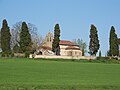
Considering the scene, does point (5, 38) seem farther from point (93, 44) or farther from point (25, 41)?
point (93, 44)

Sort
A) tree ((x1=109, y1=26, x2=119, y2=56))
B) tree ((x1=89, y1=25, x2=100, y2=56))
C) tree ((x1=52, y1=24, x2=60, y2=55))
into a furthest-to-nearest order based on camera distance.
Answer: tree ((x1=52, y1=24, x2=60, y2=55)), tree ((x1=89, y1=25, x2=100, y2=56)), tree ((x1=109, y1=26, x2=119, y2=56))

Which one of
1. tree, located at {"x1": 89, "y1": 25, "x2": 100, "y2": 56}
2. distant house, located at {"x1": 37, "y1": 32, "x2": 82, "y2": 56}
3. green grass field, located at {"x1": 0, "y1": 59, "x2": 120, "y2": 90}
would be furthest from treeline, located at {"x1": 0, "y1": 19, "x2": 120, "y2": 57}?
green grass field, located at {"x1": 0, "y1": 59, "x2": 120, "y2": 90}

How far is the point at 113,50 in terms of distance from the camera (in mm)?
115250

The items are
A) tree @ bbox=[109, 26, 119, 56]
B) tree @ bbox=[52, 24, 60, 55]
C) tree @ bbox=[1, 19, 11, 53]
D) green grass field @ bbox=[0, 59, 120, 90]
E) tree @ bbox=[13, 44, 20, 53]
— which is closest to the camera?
green grass field @ bbox=[0, 59, 120, 90]

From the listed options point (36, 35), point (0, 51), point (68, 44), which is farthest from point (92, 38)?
point (68, 44)

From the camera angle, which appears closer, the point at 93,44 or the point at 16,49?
the point at 93,44

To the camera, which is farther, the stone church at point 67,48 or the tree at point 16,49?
the stone church at point 67,48

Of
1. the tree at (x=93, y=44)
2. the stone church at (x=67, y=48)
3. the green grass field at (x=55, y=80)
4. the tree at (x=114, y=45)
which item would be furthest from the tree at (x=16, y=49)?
the green grass field at (x=55, y=80)

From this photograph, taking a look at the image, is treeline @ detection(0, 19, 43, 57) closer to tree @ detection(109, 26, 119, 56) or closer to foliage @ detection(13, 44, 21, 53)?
foliage @ detection(13, 44, 21, 53)

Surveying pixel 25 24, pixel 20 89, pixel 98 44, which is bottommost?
pixel 20 89

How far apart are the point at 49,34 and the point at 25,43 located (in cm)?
6219

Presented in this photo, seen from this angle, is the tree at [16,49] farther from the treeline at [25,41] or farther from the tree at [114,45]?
the tree at [114,45]

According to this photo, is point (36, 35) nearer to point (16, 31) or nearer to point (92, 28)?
point (16, 31)

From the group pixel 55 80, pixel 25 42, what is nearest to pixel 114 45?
pixel 25 42
